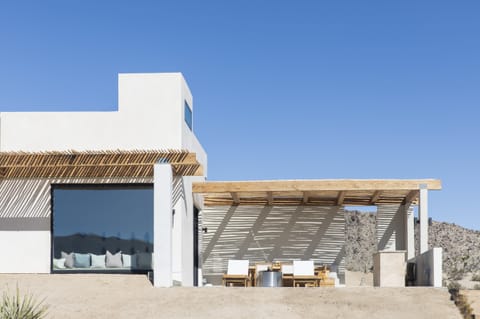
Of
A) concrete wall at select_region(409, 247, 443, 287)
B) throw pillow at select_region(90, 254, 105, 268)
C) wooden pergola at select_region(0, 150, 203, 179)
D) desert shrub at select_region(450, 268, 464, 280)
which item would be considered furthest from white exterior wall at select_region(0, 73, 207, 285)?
desert shrub at select_region(450, 268, 464, 280)

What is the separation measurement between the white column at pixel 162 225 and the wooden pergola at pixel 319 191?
11.9 ft

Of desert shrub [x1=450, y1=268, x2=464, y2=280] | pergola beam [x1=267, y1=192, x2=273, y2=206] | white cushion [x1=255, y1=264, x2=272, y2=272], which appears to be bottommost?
white cushion [x1=255, y1=264, x2=272, y2=272]

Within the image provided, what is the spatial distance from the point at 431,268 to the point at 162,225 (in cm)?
563

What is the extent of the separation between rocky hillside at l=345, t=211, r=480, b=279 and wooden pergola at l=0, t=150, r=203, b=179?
32671 mm

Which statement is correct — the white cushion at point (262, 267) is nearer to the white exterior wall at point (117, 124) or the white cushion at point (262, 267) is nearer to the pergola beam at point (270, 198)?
the pergola beam at point (270, 198)

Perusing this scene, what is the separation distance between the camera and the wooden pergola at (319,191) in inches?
837

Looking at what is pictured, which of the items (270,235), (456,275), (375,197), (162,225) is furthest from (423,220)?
(456,275)

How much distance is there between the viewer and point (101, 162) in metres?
19.7

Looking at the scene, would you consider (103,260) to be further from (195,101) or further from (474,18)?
(474,18)

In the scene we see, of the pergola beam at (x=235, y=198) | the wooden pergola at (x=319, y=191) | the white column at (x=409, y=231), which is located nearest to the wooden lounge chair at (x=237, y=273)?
the wooden pergola at (x=319, y=191)

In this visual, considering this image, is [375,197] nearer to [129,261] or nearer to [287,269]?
[287,269]

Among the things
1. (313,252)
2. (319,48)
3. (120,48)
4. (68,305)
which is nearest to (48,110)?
(120,48)

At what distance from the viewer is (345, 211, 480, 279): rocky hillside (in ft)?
172

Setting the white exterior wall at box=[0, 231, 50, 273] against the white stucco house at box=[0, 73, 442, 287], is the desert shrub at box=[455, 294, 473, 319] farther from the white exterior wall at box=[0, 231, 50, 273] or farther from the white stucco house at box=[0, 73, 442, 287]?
the white exterior wall at box=[0, 231, 50, 273]
